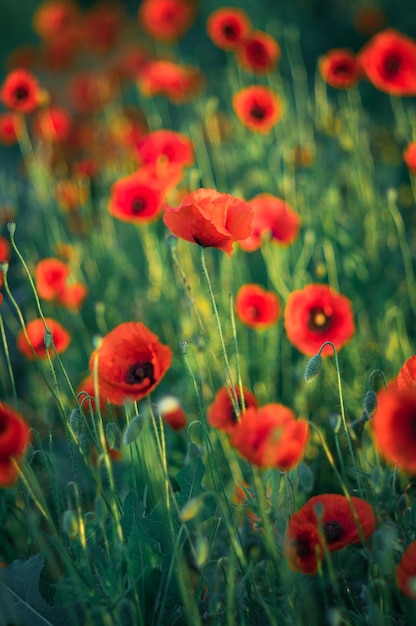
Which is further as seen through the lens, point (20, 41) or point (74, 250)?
point (20, 41)

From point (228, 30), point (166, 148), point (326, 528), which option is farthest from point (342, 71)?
point (326, 528)

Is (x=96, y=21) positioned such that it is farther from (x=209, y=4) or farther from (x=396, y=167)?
(x=396, y=167)

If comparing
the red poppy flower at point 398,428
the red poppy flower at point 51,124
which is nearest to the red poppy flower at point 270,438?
the red poppy flower at point 398,428

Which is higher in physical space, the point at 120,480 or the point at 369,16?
the point at 369,16

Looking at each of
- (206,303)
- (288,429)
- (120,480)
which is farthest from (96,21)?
(288,429)

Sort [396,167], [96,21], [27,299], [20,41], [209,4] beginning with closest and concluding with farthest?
[27,299] → [396,167] → [96,21] → [209,4] → [20,41]

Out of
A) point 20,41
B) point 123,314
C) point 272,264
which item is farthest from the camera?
point 20,41
